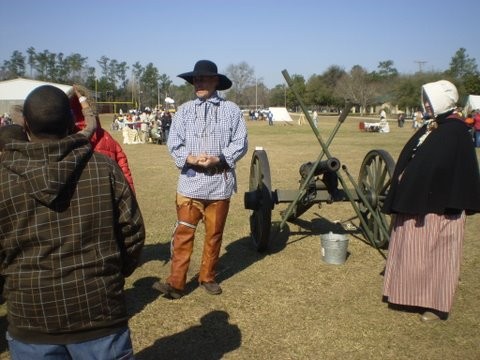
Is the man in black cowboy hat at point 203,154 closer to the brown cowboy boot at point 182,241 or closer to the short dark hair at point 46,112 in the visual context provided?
the brown cowboy boot at point 182,241

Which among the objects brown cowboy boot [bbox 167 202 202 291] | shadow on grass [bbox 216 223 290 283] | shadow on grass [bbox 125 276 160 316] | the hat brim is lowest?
shadow on grass [bbox 125 276 160 316]

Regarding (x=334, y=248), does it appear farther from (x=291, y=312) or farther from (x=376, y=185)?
(x=291, y=312)

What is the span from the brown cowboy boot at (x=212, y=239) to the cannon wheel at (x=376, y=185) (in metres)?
1.87

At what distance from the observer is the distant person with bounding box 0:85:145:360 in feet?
5.50

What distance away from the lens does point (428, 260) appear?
3.70 meters

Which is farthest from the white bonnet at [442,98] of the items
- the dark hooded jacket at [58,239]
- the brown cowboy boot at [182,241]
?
the dark hooded jacket at [58,239]

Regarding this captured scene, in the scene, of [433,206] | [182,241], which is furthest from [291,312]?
[433,206]

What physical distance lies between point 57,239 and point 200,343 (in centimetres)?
198

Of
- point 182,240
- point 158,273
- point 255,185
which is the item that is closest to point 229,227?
point 255,185

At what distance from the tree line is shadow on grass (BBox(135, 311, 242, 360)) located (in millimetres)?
72033

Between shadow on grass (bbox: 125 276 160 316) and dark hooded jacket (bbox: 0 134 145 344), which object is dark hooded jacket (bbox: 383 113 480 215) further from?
dark hooded jacket (bbox: 0 134 145 344)

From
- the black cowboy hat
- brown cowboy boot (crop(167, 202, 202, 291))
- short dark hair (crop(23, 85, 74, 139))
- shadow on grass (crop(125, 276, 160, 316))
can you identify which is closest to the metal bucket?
brown cowboy boot (crop(167, 202, 202, 291))

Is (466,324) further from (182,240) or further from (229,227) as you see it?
(229,227)

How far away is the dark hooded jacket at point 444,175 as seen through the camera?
3494 mm
